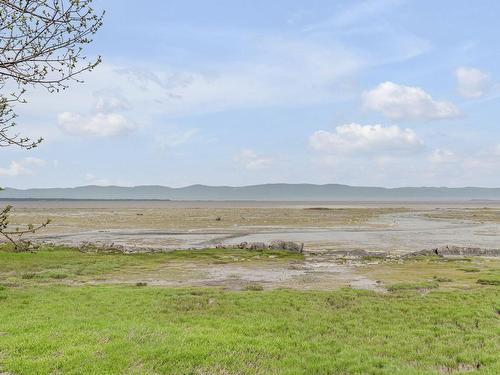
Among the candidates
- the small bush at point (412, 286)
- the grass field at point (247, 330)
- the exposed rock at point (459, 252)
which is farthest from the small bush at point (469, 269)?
the exposed rock at point (459, 252)

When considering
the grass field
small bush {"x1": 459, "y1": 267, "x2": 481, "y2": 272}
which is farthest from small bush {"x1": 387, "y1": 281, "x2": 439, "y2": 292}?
small bush {"x1": 459, "y1": 267, "x2": 481, "y2": 272}

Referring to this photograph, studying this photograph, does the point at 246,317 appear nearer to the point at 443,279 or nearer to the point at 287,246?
the point at 443,279

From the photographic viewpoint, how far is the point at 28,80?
7621 millimetres

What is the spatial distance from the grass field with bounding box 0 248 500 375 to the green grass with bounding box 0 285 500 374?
4cm

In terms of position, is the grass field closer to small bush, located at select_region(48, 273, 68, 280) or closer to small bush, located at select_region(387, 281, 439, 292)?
small bush, located at select_region(387, 281, 439, 292)

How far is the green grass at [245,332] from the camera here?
40.0 feet

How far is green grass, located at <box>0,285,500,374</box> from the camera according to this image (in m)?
12.2

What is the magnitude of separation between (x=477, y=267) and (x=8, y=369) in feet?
109

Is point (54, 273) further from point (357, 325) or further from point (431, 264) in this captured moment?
point (431, 264)

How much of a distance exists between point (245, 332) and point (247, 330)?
27 centimetres

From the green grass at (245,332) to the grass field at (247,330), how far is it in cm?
4

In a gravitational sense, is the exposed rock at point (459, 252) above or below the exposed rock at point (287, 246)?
below

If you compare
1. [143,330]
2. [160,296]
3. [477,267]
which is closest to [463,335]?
[143,330]

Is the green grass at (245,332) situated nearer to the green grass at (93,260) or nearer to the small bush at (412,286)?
the small bush at (412,286)
